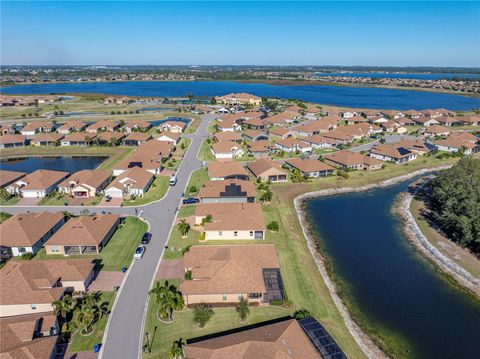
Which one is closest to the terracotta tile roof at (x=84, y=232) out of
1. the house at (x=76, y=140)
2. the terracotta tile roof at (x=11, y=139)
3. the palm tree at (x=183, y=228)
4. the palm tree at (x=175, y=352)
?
the palm tree at (x=183, y=228)

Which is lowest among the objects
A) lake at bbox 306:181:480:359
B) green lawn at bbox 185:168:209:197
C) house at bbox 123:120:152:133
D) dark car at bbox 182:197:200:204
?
lake at bbox 306:181:480:359

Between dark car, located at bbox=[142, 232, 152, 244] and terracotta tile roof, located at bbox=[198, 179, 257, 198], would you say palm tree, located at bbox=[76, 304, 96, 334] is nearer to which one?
dark car, located at bbox=[142, 232, 152, 244]

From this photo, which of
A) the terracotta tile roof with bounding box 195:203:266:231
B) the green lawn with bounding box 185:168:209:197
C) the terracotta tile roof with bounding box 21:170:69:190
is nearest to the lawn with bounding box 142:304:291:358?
the terracotta tile roof with bounding box 195:203:266:231

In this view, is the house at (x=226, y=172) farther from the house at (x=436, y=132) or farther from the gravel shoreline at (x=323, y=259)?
the house at (x=436, y=132)

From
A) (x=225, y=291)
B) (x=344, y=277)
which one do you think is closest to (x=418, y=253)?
(x=344, y=277)

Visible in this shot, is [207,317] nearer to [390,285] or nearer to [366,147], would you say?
[390,285]

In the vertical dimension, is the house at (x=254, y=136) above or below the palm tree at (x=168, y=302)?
below

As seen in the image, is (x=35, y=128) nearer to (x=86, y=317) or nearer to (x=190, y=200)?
(x=190, y=200)
